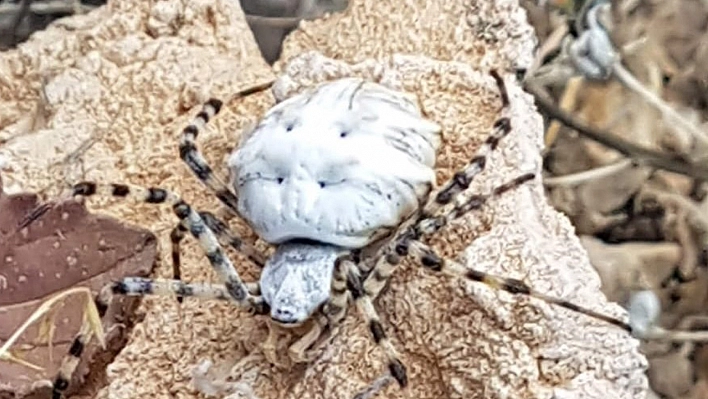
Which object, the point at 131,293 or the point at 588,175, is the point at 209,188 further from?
the point at 588,175

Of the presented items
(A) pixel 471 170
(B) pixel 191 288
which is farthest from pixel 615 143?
(B) pixel 191 288

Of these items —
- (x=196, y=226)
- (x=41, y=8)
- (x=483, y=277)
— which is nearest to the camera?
(x=483, y=277)

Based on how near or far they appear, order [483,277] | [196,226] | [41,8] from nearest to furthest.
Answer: [483,277], [196,226], [41,8]

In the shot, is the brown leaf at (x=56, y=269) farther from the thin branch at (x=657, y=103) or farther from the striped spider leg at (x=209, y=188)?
the thin branch at (x=657, y=103)

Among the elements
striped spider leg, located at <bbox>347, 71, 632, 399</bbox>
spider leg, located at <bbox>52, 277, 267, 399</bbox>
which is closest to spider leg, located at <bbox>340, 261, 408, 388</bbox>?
striped spider leg, located at <bbox>347, 71, 632, 399</bbox>

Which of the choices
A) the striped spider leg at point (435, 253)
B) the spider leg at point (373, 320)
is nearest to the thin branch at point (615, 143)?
the striped spider leg at point (435, 253)
